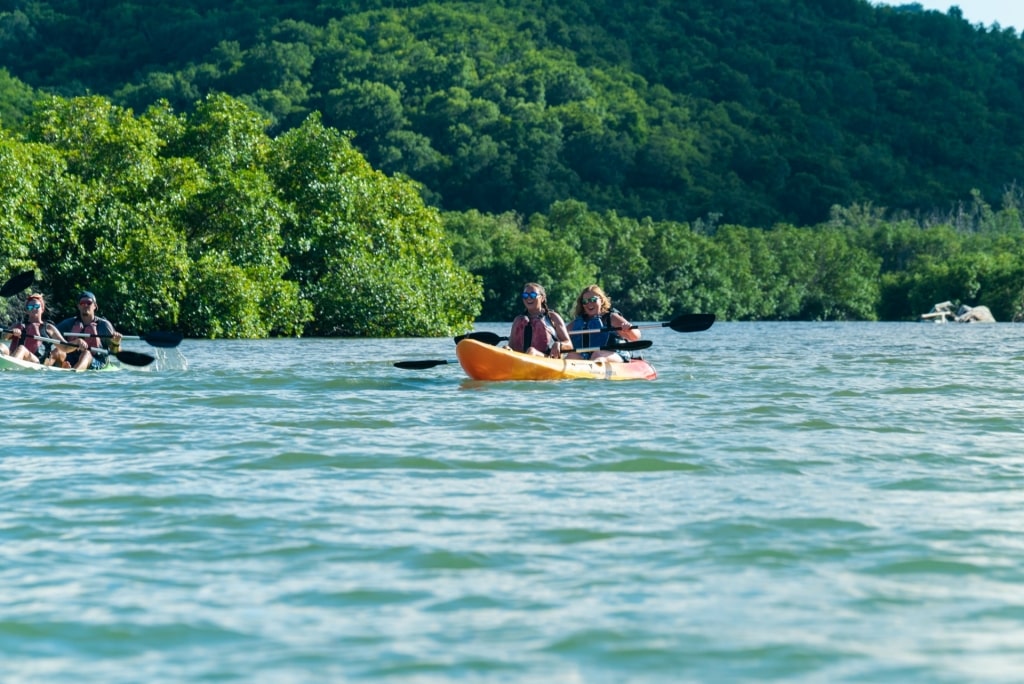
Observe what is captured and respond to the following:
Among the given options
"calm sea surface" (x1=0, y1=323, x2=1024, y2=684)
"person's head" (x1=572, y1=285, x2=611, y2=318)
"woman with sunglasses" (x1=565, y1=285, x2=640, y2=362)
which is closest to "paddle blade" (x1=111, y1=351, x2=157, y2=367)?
"calm sea surface" (x1=0, y1=323, x2=1024, y2=684)

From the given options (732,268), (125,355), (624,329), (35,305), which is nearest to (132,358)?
(125,355)

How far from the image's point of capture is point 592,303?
17734 mm

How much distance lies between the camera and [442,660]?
536 cm

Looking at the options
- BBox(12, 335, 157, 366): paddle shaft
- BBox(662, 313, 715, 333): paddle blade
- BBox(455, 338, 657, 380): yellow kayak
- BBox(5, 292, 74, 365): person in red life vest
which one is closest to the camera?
BBox(455, 338, 657, 380): yellow kayak

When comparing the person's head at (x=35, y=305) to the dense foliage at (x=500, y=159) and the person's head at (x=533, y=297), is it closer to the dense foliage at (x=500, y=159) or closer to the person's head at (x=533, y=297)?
the person's head at (x=533, y=297)

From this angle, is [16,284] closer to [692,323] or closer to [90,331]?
[90,331]

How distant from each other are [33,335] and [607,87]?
10935 centimetres

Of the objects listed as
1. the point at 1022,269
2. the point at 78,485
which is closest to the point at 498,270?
the point at 1022,269

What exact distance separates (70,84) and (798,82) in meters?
63.1

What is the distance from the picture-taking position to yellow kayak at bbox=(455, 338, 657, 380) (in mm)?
16703

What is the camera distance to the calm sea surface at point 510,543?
546 centimetres

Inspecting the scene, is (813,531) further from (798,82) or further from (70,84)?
(798,82)

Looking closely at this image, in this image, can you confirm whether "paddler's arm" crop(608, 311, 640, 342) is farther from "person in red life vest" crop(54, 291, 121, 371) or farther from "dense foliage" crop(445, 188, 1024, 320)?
"dense foliage" crop(445, 188, 1024, 320)

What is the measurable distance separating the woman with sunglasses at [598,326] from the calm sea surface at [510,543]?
318 cm
